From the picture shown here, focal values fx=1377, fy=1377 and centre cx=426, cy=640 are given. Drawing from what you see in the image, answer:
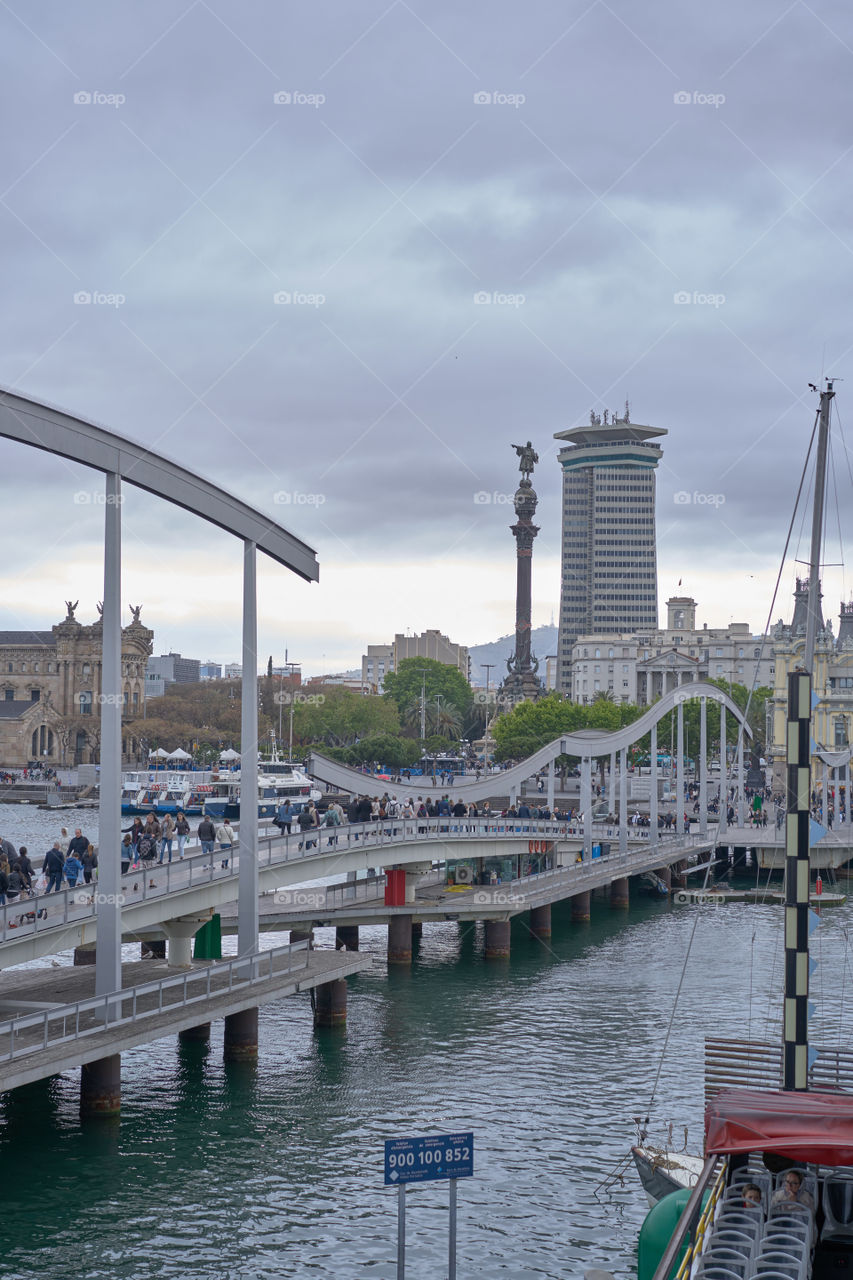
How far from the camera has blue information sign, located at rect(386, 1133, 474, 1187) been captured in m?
12.7

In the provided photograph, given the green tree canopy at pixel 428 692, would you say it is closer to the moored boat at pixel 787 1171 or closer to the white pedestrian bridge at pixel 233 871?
the white pedestrian bridge at pixel 233 871

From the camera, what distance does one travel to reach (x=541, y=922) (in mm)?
47812

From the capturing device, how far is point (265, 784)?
361 ft

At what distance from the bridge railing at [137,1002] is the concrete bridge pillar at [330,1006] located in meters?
1.05

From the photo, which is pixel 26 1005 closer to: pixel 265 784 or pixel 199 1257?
pixel 199 1257

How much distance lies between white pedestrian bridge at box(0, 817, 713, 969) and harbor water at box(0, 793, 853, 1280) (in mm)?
3055

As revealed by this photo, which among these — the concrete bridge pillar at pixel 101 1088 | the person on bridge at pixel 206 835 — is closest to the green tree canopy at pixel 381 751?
the person on bridge at pixel 206 835

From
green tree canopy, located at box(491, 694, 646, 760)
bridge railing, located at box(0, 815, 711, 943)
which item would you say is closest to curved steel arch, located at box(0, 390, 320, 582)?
bridge railing, located at box(0, 815, 711, 943)

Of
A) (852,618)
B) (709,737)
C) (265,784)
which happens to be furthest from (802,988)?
(852,618)

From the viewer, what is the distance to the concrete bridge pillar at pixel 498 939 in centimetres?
4319

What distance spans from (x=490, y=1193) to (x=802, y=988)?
23.8ft

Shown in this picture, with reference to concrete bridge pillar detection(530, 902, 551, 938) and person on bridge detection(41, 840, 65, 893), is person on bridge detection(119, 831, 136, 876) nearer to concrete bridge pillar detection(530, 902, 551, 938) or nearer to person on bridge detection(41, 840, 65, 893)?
A: person on bridge detection(41, 840, 65, 893)
